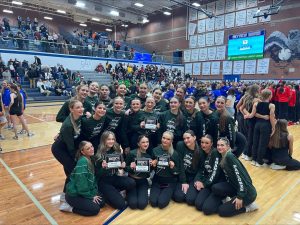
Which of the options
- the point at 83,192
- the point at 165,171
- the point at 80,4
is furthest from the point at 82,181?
the point at 80,4

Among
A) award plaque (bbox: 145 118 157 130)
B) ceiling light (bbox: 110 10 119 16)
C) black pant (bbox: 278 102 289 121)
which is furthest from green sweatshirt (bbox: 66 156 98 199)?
ceiling light (bbox: 110 10 119 16)

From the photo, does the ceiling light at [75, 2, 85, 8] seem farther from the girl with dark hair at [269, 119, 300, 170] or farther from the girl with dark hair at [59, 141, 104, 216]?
the girl with dark hair at [59, 141, 104, 216]

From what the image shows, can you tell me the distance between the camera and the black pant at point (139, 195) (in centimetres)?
334

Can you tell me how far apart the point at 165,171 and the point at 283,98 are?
291 inches

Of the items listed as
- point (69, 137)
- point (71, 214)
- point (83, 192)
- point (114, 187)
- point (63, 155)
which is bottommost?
point (71, 214)

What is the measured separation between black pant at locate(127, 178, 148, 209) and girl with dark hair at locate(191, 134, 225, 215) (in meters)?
0.66

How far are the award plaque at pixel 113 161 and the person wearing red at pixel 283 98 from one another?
793 cm

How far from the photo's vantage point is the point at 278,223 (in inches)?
116

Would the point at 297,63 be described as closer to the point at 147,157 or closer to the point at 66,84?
the point at 66,84

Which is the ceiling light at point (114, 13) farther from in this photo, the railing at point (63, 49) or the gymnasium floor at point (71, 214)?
the gymnasium floor at point (71, 214)

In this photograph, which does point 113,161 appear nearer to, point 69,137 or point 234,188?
point 69,137

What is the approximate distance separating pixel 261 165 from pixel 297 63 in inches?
621

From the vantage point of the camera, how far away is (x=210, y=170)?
346 centimetres

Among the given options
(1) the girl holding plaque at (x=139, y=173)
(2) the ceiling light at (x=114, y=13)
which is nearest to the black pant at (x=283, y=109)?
Result: (1) the girl holding plaque at (x=139, y=173)
